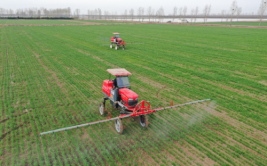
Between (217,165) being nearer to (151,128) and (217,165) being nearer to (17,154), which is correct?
(151,128)

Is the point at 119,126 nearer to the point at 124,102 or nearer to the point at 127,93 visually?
the point at 124,102

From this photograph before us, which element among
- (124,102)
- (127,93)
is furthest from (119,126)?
(127,93)

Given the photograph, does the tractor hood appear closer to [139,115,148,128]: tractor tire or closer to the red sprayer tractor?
the red sprayer tractor

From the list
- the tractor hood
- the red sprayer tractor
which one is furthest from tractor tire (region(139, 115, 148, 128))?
the tractor hood

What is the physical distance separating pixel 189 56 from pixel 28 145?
731 inches

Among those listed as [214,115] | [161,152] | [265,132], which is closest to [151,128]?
[161,152]

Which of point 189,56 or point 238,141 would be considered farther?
point 189,56

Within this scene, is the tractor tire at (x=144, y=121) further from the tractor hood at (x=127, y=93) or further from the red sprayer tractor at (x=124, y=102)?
the tractor hood at (x=127, y=93)

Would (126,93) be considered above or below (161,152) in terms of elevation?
above

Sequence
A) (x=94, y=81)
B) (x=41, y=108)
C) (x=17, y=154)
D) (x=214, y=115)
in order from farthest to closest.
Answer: (x=94, y=81) → (x=41, y=108) → (x=214, y=115) → (x=17, y=154)

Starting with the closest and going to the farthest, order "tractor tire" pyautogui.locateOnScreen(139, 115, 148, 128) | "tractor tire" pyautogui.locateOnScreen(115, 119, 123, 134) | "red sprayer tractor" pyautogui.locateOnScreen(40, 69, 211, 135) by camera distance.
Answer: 1. "tractor tire" pyautogui.locateOnScreen(115, 119, 123, 134)
2. "red sprayer tractor" pyautogui.locateOnScreen(40, 69, 211, 135)
3. "tractor tire" pyautogui.locateOnScreen(139, 115, 148, 128)

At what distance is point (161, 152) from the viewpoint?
22.9ft

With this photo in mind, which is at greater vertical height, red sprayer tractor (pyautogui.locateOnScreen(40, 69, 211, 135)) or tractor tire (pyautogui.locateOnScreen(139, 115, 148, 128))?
red sprayer tractor (pyautogui.locateOnScreen(40, 69, 211, 135))

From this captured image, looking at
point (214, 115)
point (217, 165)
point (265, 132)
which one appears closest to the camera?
point (217, 165)
